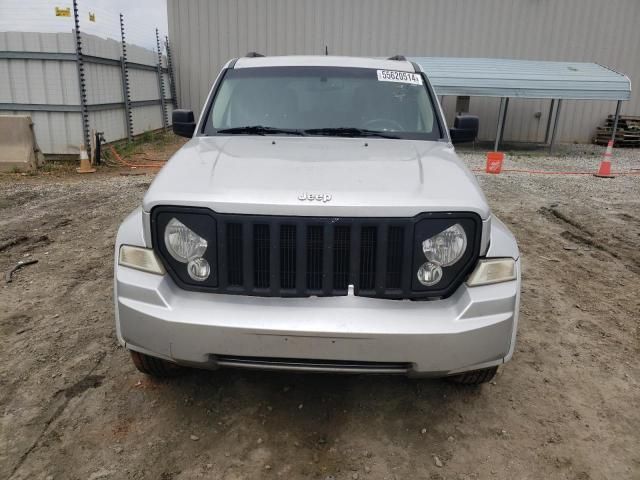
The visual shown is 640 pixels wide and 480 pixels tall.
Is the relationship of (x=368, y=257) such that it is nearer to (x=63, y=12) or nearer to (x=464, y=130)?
(x=464, y=130)

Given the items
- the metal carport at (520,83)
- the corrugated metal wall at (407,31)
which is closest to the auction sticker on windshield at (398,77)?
the metal carport at (520,83)

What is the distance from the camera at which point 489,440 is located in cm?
274

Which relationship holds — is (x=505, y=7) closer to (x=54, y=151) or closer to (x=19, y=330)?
(x=54, y=151)

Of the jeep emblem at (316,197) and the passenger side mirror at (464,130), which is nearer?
the jeep emblem at (316,197)

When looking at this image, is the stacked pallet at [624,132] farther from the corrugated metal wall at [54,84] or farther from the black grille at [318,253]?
the black grille at [318,253]

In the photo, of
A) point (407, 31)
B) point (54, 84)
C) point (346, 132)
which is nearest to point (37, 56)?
point (54, 84)

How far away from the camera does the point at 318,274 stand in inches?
98.9

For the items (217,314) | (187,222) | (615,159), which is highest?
(187,222)

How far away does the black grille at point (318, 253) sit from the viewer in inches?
96.4

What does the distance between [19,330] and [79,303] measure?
55 cm

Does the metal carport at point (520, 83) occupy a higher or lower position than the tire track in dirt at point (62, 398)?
higher

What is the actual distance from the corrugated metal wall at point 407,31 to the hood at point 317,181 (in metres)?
15.5

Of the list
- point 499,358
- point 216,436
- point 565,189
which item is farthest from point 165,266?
point 565,189

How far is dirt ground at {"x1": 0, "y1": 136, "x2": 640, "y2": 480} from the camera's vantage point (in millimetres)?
2527
